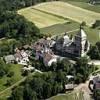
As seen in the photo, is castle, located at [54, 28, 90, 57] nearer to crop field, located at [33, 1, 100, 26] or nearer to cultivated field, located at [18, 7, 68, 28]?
cultivated field, located at [18, 7, 68, 28]

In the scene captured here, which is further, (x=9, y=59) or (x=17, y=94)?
(x=9, y=59)

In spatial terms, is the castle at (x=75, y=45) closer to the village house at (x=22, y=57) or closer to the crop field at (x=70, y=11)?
the village house at (x=22, y=57)

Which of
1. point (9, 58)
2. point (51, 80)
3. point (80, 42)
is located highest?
point (80, 42)

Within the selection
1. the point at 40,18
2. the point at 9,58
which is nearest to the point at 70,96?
the point at 9,58

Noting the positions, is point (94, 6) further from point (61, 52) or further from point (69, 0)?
point (61, 52)

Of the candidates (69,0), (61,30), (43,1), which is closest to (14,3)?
(43,1)

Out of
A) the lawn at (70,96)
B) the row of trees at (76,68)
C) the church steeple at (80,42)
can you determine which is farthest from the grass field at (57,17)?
the lawn at (70,96)

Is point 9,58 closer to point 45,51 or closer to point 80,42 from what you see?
point 45,51
